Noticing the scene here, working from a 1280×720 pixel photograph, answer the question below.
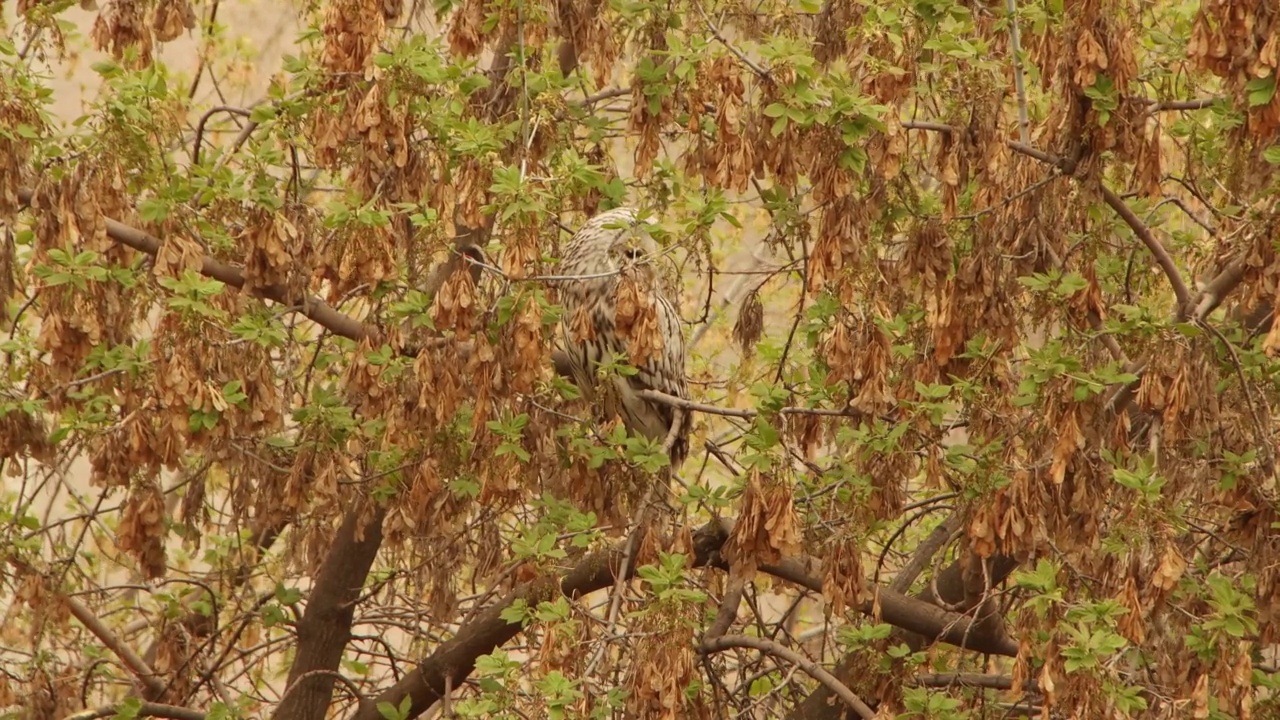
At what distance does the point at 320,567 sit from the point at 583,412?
1.60 meters

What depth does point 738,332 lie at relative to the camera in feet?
15.9

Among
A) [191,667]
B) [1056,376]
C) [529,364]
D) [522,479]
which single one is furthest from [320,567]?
[1056,376]

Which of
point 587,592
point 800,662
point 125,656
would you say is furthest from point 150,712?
point 800,662

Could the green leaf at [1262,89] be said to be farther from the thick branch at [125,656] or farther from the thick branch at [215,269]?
→ the thick branch at [125,656]

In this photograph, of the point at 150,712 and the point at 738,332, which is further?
the point at 150,712

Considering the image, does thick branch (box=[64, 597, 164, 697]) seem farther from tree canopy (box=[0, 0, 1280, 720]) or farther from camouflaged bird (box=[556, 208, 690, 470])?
camouflaged bird (box=[556, 208, 690, 470])

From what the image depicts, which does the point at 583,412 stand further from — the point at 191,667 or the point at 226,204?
the point at 191,667

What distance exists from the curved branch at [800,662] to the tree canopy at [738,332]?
2 cm

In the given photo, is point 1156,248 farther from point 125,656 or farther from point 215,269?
point 125,656

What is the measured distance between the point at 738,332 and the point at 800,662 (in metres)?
Result: 0.94

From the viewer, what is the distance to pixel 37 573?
5.11 m

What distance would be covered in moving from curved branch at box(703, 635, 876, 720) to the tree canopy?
0.6 inches

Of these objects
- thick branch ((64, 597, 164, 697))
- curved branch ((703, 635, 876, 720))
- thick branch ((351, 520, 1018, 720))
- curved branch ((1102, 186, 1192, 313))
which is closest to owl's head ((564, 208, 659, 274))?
thick branch ((351, 520, 1018, 720))

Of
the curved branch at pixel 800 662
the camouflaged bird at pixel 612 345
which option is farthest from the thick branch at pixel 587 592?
the camouflaged bird at pixel 612 345
